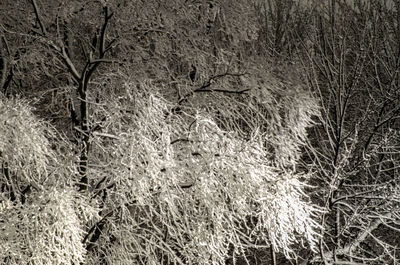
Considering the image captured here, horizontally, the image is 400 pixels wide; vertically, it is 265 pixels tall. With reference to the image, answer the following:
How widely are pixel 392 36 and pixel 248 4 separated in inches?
191

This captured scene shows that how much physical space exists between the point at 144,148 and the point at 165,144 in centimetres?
44

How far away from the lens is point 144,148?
8188mm

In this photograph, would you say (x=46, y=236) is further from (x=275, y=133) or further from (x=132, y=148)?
(x=275, y=133)

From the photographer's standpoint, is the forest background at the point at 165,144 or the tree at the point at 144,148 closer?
the tree at the point at 144,148

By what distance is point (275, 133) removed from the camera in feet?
40.2

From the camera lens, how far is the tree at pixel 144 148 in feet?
26.3

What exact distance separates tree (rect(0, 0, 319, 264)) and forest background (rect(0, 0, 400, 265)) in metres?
0.04

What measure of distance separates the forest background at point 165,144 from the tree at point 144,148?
0.12 feet

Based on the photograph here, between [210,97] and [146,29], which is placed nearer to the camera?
[146,29]

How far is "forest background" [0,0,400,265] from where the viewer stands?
821cm

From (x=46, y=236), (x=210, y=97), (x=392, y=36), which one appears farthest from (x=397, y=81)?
(x=46, y=236)

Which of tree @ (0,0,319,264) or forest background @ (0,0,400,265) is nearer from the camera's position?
tree @ (0,0,319,264)

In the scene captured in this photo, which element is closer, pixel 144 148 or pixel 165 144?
pixel 144 148

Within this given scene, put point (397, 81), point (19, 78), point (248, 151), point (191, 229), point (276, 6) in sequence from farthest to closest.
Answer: point (276, 6), point (397, 81), point (19, 78), point (191, 229), point (248, 151)
